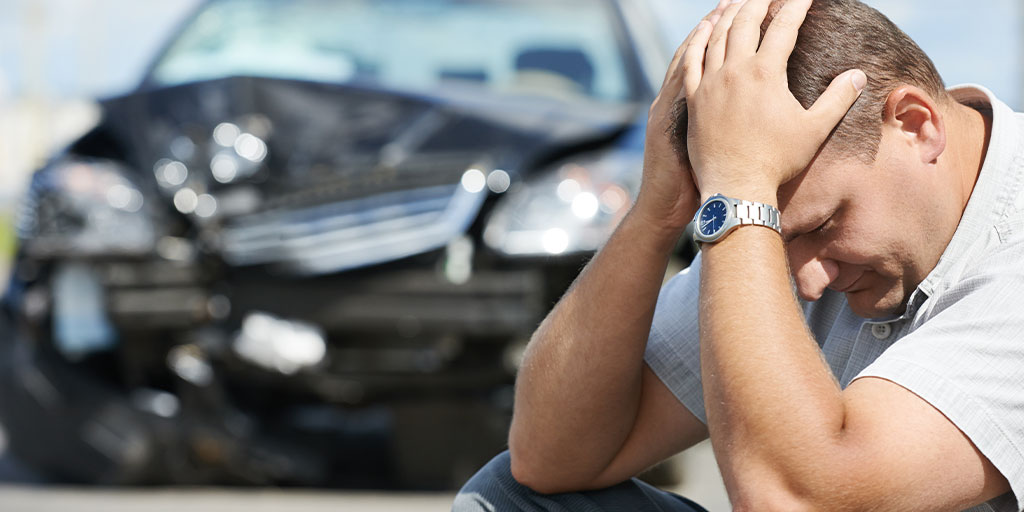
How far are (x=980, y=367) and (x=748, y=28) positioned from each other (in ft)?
1.87

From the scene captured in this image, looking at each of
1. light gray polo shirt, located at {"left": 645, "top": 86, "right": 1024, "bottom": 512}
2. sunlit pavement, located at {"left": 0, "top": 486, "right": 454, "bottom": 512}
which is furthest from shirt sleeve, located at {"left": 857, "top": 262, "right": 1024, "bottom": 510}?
sunlit pavement, located at {"left": 0, "top": 486, "right": 454, "bottom": 512}

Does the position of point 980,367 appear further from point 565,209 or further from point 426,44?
point 426,44

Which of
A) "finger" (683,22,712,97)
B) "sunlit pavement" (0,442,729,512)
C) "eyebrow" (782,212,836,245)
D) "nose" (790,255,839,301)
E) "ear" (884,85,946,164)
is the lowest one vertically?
"sunlit pavement" (0,442,729,512)

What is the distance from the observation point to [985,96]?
1.85 m

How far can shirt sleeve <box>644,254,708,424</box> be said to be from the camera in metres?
2.02

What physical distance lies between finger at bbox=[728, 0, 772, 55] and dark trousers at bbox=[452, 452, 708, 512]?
0.78 metres

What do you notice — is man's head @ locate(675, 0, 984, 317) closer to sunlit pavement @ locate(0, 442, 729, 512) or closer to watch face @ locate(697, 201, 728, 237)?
watch face @ locate(697, 201, 728, 237)

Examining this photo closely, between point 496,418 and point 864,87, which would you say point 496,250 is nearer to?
point 496,418

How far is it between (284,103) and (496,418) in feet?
3.70

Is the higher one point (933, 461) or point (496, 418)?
point (933, 461)

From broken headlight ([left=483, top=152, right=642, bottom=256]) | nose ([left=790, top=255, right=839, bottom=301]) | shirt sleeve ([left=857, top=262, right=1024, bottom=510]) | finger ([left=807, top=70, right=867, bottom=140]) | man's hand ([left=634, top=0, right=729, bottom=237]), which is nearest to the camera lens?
shirt sleeve ([left=857, top=262, right=1024, bottom=510])

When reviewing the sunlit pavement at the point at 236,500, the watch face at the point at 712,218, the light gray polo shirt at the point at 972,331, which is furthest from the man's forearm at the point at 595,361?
the sunlit pavement at the point at 236,500

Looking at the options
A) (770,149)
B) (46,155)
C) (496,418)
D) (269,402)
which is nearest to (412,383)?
(496,418)

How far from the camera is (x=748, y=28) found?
5.71 ft
